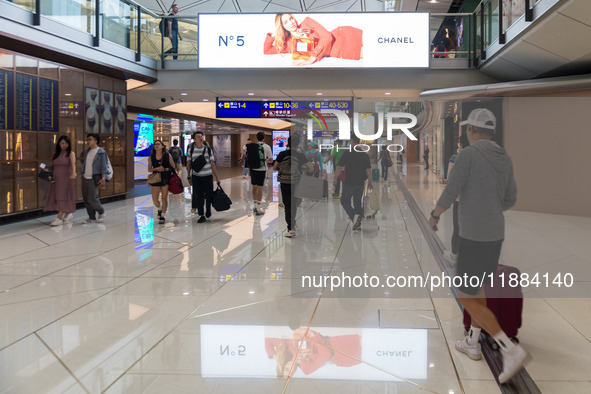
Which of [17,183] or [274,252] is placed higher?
[17,183]

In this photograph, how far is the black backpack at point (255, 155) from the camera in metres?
11.6

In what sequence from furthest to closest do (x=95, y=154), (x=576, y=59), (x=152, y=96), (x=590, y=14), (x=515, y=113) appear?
(x=152, y=96) → (x=95, y=154) → (x=576, y=59) → (x=590, y=14) → (x=515, y=113)

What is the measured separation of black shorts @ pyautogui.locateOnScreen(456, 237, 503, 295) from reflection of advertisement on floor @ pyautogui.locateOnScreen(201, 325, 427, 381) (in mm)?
642

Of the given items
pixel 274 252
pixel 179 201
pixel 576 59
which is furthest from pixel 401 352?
pixel 179 201

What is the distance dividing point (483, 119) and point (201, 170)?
24.6 feet

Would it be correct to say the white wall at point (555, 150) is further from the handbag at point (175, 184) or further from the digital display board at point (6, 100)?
the digital display board at point (6, 100)

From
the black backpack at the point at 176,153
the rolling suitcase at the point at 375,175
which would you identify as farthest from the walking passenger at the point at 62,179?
the rolling suitcase at the point at 375,175

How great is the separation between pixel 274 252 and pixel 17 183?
6.71m

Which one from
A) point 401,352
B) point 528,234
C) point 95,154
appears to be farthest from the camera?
point 95,154

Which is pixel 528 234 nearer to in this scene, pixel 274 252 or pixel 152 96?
pixel 274 252

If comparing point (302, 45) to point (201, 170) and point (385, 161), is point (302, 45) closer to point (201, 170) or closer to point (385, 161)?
point (201, 170)

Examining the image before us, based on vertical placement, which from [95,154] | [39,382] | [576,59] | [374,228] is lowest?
[39,382]

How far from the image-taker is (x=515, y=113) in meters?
4.03

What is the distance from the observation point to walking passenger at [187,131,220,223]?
1024cm
